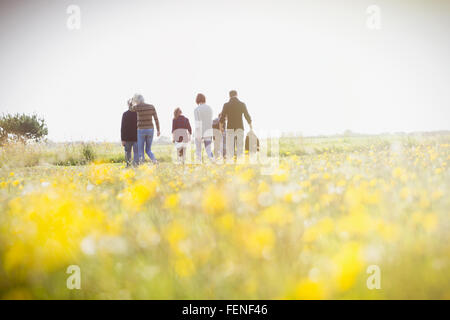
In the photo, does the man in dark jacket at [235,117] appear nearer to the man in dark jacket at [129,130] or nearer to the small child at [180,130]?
the small child at [180,130]

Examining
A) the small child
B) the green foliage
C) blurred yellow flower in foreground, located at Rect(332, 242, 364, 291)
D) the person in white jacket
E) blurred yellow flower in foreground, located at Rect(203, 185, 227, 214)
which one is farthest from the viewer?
the green foliage

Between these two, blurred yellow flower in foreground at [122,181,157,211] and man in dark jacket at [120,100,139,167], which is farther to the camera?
man in dark jacket at [120,100,139,167]

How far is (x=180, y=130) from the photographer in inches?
365

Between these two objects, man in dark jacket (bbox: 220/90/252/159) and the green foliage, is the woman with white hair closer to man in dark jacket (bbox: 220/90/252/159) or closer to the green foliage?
man in dark jacket (bbox: 220/90/252/159)

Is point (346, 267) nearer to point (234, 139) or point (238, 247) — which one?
point (238, 247)

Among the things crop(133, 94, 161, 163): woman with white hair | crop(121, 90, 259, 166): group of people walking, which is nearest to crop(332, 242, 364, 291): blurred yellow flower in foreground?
crop(121, 90, 259, 166): group of people walking

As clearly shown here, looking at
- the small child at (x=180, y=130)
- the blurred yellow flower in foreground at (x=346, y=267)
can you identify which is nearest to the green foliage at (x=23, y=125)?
the small child at (x=180, y=130)

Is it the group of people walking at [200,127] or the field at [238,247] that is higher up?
the group of people walking at [200,127]

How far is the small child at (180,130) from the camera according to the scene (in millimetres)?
9250

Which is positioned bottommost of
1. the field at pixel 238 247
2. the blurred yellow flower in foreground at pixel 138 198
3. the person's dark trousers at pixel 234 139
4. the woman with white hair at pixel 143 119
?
the field at pixel 238 247

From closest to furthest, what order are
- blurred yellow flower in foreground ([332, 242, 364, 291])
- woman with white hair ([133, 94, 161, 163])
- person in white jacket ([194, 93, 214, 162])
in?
blurred yellow flower in foreground ([332, 242, 364, 291]) < woman with white hair ([133, 94, 161, 163]) < person in white jacket ([194, 93, 214, 162])

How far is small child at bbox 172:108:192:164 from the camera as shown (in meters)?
9.25

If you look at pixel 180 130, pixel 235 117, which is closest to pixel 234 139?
pixel 235 117
